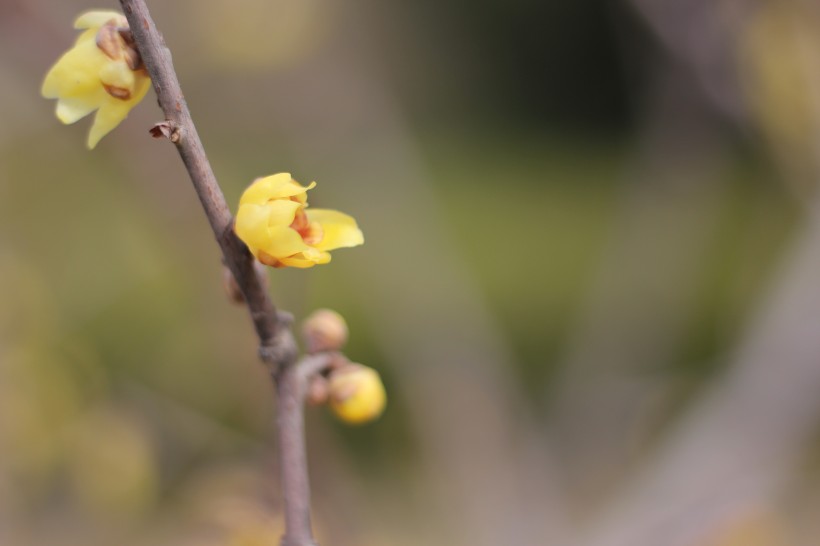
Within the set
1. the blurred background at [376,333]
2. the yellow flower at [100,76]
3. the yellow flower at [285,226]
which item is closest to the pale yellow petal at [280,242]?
the yellow flower at [285,226]

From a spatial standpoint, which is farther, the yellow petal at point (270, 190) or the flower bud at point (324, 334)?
the flower bud at point (324, 334)

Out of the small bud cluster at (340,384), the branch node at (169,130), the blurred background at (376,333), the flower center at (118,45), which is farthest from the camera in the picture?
the blurred background at (376,333)

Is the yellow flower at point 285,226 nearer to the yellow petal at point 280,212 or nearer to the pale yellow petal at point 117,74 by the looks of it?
the yellow petal at point 280,212

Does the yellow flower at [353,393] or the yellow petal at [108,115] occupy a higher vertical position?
the yellow petal at [108,115]

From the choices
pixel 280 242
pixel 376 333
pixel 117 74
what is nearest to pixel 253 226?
pixel 280 242

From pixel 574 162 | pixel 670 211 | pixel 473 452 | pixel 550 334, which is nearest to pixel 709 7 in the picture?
pixel 670 211

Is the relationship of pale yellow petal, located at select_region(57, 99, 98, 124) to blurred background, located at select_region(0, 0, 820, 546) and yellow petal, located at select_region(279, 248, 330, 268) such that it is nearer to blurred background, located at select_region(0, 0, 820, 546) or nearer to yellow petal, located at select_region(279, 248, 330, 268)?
yellow petal, located at select_region(279, 248, 330, 268)

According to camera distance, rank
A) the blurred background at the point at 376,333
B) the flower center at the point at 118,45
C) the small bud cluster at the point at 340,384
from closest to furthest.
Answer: the flower center at the point at 118,45
the small bud cluster at the point at 340,384
the blurred background at the point at 376,333

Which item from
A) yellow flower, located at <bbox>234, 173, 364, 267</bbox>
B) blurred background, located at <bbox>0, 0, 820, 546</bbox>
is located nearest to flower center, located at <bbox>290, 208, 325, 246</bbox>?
yellow flower, located at <bbox>234, 173, 364, 267</bbox>

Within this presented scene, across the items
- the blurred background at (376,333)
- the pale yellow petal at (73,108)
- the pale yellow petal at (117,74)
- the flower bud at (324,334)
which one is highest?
the blurred background at (376,333)
